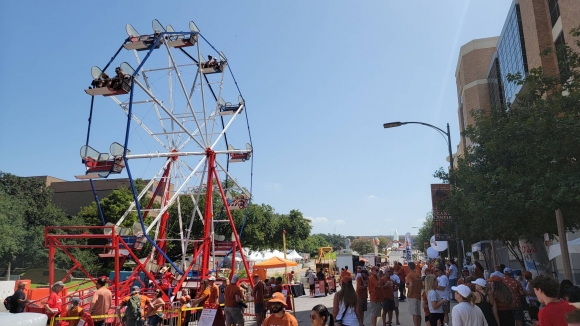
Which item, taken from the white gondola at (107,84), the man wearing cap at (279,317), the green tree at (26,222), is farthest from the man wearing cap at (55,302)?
the green tree at (26,222)

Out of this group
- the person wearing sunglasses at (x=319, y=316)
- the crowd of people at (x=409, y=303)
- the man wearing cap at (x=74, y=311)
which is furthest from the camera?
the man wearing cap at (x=74, y=311)

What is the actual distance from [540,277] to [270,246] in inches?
1870

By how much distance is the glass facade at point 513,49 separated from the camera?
27.0 meters

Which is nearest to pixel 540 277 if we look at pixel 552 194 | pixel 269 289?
pixel 552 194

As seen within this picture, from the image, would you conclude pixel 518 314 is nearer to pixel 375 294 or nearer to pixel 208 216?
pixel 375 294

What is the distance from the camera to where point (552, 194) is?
8.71 m

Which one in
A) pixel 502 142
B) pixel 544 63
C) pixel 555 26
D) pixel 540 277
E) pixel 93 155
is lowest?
pixel 540 277

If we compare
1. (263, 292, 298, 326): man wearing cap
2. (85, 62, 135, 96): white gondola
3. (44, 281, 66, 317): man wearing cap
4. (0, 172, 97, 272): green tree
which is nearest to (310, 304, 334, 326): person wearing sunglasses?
(263, 292, 298, 326): man wearing cap

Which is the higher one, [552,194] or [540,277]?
[552,194]

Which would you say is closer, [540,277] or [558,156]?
[540,277]

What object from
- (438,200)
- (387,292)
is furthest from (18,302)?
(438,200)

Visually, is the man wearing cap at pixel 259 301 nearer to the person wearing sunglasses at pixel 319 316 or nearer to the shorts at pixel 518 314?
the shorts at pixel 518 314

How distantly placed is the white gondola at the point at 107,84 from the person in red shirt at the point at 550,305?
13969mm

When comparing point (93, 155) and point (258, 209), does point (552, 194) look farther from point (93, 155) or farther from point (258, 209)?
point (258, 209)
